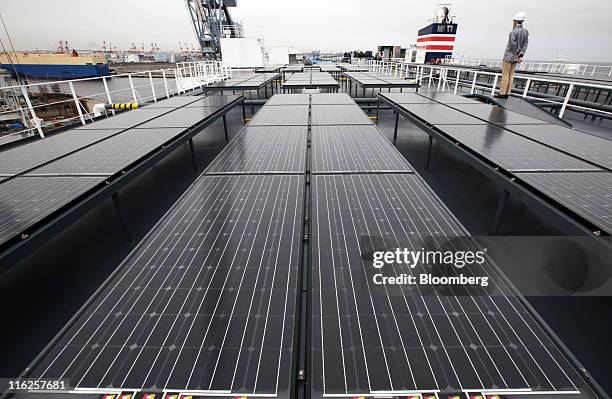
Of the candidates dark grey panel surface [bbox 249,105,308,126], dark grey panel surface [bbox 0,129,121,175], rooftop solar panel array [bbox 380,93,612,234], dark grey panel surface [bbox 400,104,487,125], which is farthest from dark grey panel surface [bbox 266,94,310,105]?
dark grey panel surface [bbox 0,129,121,175]

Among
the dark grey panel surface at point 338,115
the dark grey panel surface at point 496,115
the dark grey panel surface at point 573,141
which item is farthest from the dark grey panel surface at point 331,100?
the dark grey panel surface at point 573,141

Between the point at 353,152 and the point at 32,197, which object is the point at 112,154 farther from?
the point at 353,152

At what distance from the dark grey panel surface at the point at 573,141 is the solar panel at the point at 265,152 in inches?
170

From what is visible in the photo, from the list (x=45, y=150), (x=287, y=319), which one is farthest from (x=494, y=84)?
(x=45, y=150)

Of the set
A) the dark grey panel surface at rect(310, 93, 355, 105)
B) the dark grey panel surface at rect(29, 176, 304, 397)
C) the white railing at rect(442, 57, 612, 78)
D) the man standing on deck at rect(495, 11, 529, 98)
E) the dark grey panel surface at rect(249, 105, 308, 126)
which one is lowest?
the dark grey panel surface at rect(29, 176, 304, 397)

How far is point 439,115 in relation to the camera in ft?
23.1

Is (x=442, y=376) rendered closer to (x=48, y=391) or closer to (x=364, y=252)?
(x=364, y=252)

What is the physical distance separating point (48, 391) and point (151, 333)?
0.47m

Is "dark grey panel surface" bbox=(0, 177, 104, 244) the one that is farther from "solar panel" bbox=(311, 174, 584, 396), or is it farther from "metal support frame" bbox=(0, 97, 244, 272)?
"solar panel" bbox=(311, 174, 584, 396)

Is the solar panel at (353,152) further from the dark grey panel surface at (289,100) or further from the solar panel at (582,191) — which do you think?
the dark grey panel surface at (289,100)

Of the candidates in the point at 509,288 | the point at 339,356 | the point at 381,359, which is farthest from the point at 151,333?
the point at 509,288

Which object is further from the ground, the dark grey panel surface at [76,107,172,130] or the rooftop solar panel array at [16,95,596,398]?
the dark grey panel surface at [76,107,172,130]

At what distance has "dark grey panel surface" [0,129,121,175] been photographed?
4.16 meters

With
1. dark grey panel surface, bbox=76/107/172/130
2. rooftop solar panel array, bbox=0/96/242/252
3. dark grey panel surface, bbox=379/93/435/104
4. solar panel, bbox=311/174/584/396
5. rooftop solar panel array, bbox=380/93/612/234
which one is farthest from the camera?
dark grey panel surface, bbox=379/93/435/104
